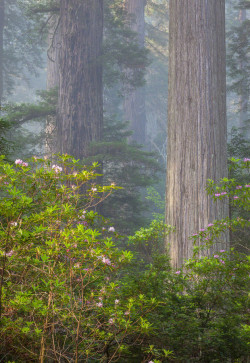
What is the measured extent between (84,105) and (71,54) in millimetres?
1392

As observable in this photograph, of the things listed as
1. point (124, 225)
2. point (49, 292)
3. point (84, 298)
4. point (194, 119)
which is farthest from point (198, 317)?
point (124, 225)

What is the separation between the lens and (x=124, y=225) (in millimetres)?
10430

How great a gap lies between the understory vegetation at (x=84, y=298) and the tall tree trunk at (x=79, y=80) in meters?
7.40

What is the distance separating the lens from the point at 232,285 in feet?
→ 11.4

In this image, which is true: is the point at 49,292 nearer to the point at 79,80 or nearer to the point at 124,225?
the point at 124,225

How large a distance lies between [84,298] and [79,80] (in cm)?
893

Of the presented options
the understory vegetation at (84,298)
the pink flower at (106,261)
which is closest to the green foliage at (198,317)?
the understory vegetation at (84,298)

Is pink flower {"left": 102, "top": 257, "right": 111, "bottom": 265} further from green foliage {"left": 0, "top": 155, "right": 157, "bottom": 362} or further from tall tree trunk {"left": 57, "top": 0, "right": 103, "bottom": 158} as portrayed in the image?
tall tree trunk {"left": 57, "top": 0, "right": 103, "bottom": 158}

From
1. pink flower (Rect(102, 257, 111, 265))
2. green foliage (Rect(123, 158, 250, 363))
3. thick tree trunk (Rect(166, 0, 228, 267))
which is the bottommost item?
green foliage (Rect(123, 158, 250, 363))

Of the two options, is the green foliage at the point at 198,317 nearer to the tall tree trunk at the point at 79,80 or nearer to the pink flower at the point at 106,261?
the pink flower at the point at 106,261

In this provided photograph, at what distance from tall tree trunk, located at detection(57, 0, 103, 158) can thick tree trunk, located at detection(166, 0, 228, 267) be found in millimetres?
4876

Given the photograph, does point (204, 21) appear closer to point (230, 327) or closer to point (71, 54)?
point (230, 327)

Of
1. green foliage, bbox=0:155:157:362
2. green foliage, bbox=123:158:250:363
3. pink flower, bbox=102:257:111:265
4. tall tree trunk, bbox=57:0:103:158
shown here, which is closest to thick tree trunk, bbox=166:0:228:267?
green foliage, bbox=123:158:250:363

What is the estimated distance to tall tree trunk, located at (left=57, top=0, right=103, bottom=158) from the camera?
34.9ft
